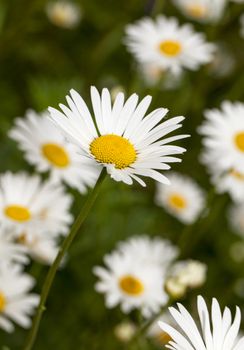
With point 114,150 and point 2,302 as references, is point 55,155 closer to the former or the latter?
point 2,302

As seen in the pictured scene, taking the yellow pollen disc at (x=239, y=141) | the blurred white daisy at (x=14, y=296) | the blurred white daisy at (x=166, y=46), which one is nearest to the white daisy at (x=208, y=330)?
the blurred white daisy at (x=14, y=296)

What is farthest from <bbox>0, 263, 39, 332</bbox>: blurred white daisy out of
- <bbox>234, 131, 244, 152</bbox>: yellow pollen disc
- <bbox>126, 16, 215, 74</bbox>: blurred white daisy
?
<bbox>126, 16, 215, 74</bbox>: blurred white daisy

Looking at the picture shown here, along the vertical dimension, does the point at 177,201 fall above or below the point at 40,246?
above

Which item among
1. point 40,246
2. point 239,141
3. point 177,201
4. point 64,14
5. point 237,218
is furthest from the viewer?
point 64,14

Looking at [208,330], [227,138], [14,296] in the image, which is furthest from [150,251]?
[208,330]

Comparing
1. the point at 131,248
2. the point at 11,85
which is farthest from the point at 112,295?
the point at 11,85

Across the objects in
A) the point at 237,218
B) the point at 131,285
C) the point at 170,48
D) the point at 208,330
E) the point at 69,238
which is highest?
the point at 170,48

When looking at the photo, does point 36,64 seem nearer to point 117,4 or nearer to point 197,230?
point 117,4

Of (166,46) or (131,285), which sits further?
(166,46)
